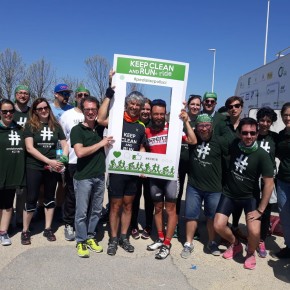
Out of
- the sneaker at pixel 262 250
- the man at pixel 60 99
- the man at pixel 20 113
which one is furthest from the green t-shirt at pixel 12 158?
the sneaker at pixel 262 250

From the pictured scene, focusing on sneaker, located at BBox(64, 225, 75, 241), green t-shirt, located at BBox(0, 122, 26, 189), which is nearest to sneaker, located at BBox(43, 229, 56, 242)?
sneaker, located at BBox(64, 225, 75, 241)

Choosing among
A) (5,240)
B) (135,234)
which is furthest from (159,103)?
(5,240)

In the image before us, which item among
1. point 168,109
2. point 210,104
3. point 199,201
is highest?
point 210,104

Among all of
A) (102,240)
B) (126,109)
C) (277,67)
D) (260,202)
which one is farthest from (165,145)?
(277,67)

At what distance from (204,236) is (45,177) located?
104 inches

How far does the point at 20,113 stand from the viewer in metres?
4.68

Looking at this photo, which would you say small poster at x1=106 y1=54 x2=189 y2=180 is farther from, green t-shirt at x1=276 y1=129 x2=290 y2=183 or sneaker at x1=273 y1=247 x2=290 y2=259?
sneaker at x1=273 y1=247 x2=290 y2=259

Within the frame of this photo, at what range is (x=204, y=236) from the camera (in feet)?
16.1

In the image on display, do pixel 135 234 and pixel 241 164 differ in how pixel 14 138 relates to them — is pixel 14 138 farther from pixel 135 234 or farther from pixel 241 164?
pixel 241 164

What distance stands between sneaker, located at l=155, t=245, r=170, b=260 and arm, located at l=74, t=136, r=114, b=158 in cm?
160

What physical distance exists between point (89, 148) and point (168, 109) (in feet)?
3.73

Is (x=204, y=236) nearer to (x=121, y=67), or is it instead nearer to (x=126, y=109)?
(x=126, y=109)

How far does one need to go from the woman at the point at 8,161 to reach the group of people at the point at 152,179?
13 millimetres

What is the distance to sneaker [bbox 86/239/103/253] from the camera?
4140mm
